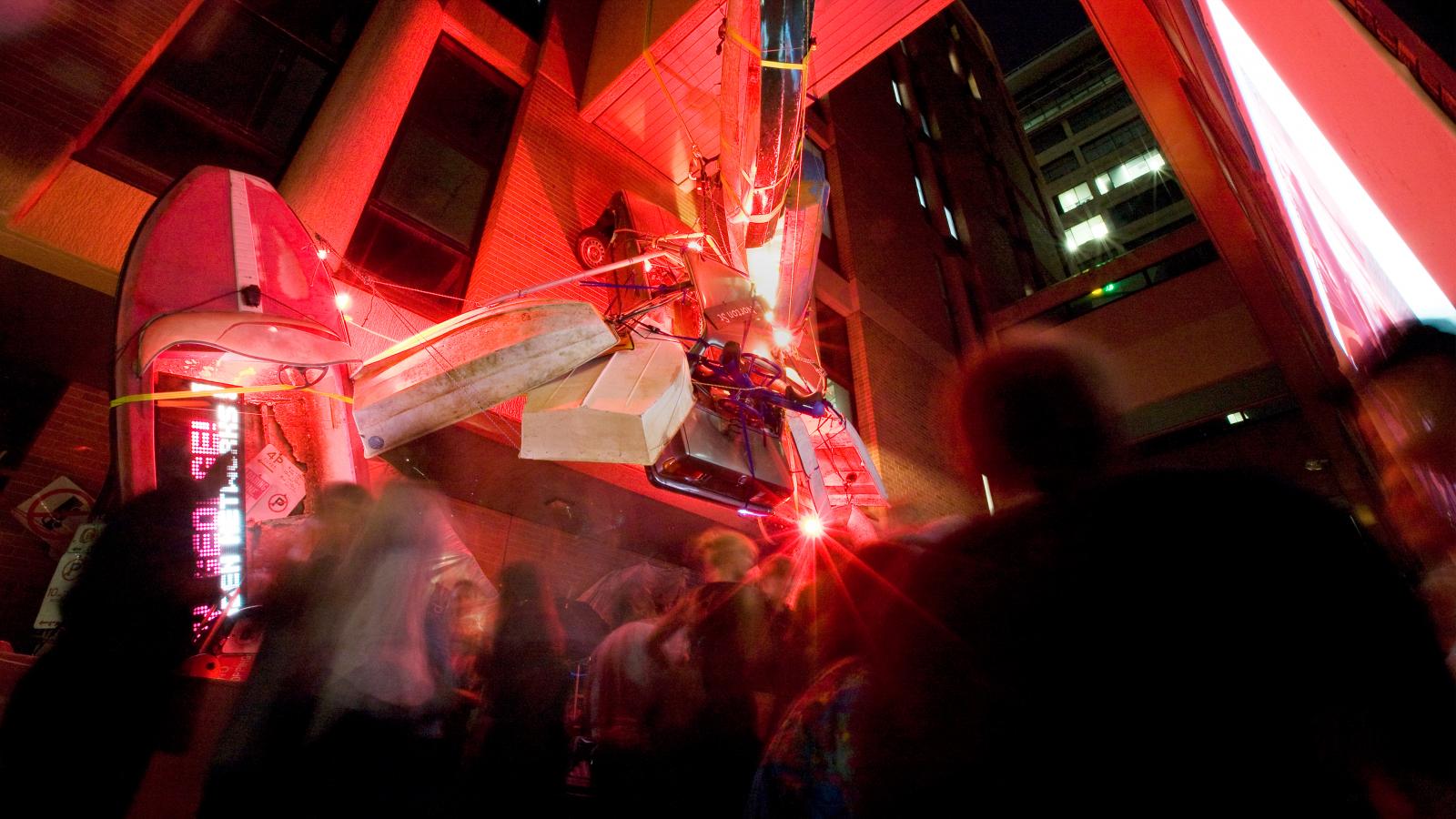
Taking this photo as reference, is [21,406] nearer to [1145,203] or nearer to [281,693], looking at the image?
[281,693]

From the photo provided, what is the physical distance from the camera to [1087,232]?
38188mm

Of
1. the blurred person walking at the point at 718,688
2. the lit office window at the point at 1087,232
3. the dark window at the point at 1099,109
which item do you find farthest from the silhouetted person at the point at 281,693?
the dark window at the point at 1099,109

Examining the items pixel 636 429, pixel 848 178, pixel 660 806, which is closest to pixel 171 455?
pixel 636 429

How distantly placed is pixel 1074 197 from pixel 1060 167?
102 inches

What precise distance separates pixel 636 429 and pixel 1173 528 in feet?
10.1

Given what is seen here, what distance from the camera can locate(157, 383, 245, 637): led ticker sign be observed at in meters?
2.71

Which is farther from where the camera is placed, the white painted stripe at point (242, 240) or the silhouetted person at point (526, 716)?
the white painted stripe at point (242, 240)

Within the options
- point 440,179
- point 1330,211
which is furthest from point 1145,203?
point 1330,211

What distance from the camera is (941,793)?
1.13 m

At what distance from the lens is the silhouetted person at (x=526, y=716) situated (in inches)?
113

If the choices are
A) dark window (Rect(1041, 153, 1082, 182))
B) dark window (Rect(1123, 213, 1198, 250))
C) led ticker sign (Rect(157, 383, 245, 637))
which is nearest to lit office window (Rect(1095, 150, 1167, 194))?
dark window (Rect(1041, 153, 1082, 182))

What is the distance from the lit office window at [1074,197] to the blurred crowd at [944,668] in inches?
1735

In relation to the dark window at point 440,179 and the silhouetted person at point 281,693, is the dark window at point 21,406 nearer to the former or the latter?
the dark window at point 440,179

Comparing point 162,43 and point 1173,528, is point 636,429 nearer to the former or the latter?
point 1173,528
